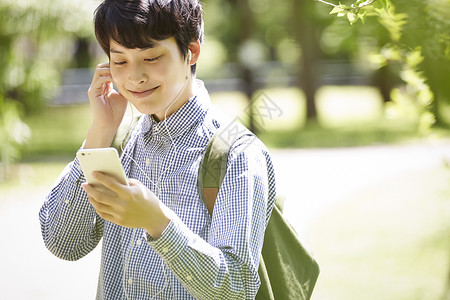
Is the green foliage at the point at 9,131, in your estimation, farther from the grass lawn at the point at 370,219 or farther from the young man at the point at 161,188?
the young man at the point at 161,188

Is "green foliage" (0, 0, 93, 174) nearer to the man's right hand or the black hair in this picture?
the man's right hand

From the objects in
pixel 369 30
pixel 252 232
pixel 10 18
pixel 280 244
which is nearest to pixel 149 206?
pixel 252 232

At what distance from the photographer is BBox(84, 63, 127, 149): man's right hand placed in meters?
2.03

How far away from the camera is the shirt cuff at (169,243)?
1.52 m

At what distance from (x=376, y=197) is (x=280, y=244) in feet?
21.0

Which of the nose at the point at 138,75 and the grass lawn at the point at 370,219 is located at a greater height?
the nose at the point at 138,75

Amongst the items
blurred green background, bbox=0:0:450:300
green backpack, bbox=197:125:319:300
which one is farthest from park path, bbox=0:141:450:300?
green backpack, bbox=197:125:319:300

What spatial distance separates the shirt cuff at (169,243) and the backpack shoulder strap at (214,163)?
26 cm

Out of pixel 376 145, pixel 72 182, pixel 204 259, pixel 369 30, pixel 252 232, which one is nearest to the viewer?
pixel 369 30

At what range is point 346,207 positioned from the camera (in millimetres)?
7766

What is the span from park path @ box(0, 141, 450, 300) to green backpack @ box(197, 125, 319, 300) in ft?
5.88

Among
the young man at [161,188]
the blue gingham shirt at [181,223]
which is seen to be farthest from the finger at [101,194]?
the blue gingham shirt at [181,223]

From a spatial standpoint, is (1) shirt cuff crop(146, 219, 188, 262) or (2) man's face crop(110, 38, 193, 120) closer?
(1) shirt cuff crop(146, 219, 188, 262)

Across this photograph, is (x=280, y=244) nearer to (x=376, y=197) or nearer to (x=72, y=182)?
(x=72, y=182)
